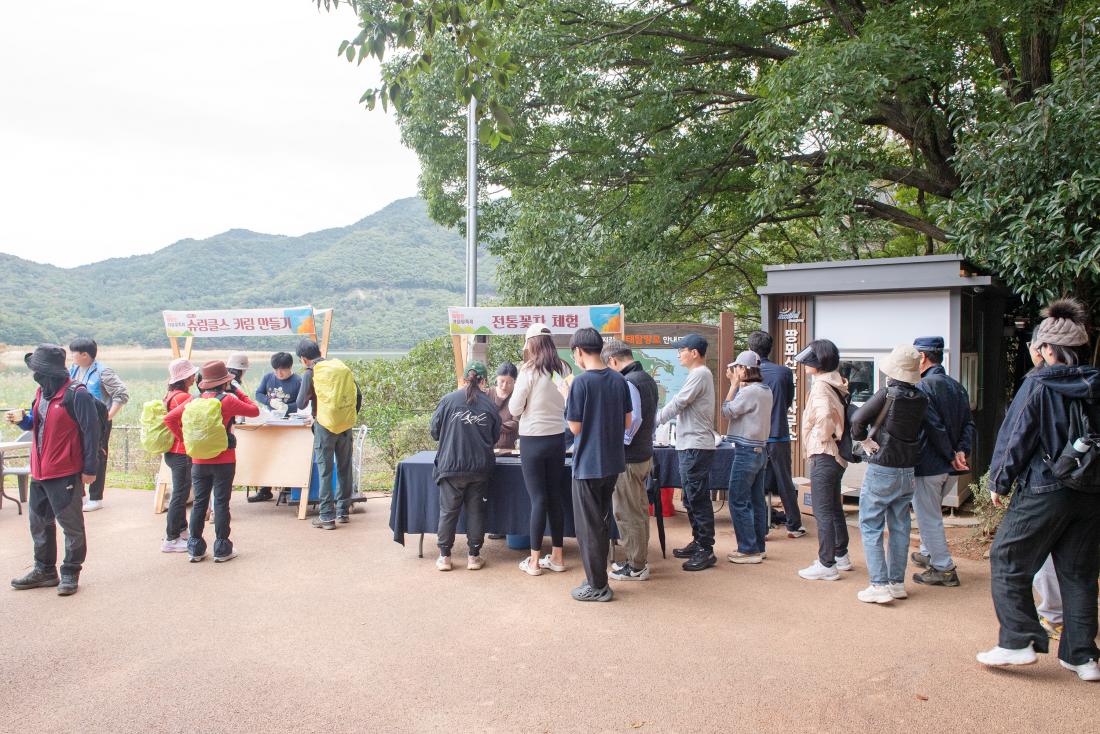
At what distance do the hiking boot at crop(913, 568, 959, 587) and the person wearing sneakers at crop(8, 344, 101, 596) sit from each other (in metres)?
5.39

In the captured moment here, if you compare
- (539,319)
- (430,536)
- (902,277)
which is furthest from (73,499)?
(902,277)

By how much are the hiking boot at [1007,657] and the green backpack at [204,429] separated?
4.96 metres

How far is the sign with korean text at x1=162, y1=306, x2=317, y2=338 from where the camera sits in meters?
7.66

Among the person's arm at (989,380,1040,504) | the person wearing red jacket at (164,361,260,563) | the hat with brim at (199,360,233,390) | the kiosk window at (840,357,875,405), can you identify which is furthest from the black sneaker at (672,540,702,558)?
the hat with brim at (199,360,233,390)

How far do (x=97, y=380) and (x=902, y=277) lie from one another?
7.77m

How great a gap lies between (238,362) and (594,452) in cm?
444

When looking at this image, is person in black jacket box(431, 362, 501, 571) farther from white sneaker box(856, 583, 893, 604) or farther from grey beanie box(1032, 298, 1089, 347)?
grey beanie box(1032, 298, 1089, 347)

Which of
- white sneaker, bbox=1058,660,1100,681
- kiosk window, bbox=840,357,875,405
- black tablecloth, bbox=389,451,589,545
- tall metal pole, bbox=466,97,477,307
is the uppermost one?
tall metal pole, bbox=466,97,477,307

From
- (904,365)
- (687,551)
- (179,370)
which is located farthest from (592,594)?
(179,370)

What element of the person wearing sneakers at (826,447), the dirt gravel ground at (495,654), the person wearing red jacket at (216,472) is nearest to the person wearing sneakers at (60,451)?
the dirt gravel ground at (495,654)

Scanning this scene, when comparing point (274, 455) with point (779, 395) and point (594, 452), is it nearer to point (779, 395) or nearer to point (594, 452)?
point (594, 452)

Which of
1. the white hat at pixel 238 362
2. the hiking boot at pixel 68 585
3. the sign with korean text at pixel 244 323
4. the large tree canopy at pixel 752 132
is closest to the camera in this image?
the hiking boot at pixel 68 585

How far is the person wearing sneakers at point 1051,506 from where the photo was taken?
11.3ft

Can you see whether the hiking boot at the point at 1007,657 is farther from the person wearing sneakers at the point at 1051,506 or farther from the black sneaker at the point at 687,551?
the black sneaker at the point at 687,551
